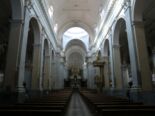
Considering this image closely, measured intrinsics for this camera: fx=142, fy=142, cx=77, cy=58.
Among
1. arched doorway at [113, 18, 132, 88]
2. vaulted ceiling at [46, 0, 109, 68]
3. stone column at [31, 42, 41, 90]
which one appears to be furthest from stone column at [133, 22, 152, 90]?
vaulted ceiling at [46, 0, 109, 68]

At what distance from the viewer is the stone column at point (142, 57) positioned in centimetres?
688

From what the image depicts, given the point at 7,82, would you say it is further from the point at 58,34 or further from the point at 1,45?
the point at 58,34

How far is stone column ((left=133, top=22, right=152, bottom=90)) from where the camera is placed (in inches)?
271

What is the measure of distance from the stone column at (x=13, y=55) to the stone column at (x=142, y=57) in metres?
5.98

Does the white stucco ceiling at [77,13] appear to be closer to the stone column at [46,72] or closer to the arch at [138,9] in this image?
the stone column at [46,72]

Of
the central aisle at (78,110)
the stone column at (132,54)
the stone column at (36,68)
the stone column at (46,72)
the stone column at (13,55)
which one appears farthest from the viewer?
the stone column at (46,72)

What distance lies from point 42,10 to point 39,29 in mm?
1872

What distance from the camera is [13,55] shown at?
22.2 feet

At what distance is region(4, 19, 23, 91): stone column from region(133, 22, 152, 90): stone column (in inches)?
235

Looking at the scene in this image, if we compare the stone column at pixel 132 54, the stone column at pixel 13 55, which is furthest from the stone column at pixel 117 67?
the stone column at pixel 13 55

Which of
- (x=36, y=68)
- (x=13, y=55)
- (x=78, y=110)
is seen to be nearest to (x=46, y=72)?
(x=36, y=68)

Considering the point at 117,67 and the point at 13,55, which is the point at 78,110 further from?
the point at 117,67

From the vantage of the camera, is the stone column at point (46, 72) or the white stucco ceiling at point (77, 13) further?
the white stucco ceiling at point (77, 13)

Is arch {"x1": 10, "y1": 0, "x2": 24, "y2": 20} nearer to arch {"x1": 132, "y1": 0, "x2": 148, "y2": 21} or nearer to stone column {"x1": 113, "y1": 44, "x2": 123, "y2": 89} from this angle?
arch {"x1": 132, "y1": 0, "x2": 148, "y2": 21}
